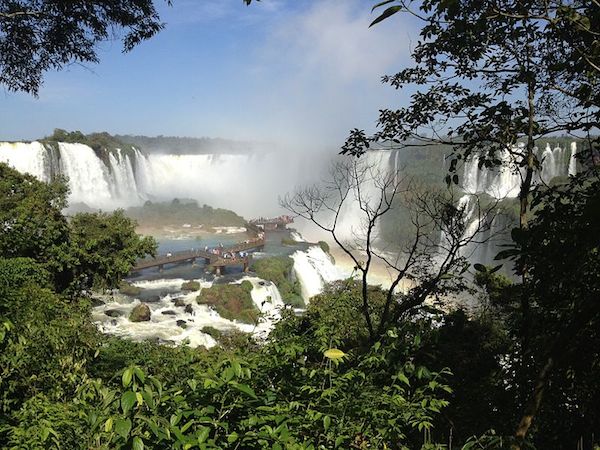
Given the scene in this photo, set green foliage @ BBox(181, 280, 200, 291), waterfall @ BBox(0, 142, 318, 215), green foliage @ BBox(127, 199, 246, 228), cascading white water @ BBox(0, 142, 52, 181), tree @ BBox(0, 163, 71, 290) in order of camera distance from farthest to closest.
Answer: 1. green foliage @ BBox(127, 199, 246, 228)
2. waterfall @ BBox(0, 142, 318, 215)
3. cascading white water @ BBox(0, 142, 52, 181)
4. green foliage @ BBox(181, 280, 200, 291)
5. tree @ BBox(0, 163, 71, 290)

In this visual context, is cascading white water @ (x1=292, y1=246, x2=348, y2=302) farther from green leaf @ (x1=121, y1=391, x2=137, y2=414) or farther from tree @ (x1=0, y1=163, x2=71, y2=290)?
green leaf @ (x1=121, y1=391, x2=137, y2=414)

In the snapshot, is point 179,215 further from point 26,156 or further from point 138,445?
point 138,445

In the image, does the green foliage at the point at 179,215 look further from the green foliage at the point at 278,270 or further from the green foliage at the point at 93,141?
the green foliage at the point at 278,270

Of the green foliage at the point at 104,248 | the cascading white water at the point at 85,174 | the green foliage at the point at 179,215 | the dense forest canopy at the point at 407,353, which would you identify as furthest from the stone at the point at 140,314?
the green foliage at the point at 179,215

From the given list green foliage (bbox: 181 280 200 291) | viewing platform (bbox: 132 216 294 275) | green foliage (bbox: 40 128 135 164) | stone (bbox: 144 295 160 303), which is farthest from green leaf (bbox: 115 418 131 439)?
green foliage (bbox: 40 128 135 164)

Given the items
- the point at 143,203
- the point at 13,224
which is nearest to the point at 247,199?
the point at 143,203
